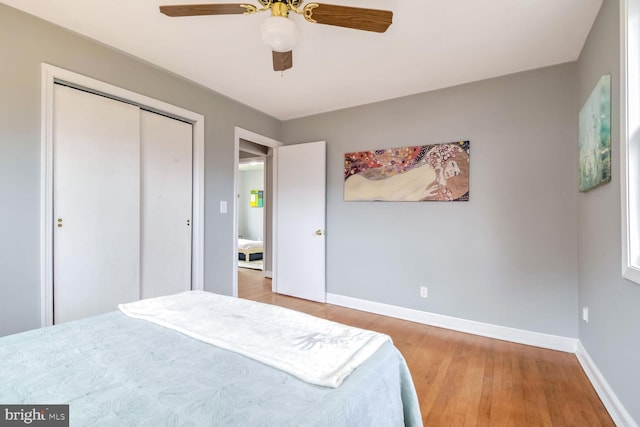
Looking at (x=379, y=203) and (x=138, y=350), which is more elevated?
(x=379, y=203)

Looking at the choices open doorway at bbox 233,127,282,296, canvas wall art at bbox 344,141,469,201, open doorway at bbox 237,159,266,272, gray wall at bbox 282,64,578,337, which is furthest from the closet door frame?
open doorway at bbox 237,159,266,272

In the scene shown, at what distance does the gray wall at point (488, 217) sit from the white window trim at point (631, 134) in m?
1.12

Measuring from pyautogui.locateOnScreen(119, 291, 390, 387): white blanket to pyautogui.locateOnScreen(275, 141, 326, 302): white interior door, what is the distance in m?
2.13

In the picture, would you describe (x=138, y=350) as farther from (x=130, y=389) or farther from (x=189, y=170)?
(x=189, y=170)

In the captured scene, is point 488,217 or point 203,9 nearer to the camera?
point 203,9

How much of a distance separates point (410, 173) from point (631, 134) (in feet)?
5.84

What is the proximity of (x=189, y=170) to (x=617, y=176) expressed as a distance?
332 centimetres

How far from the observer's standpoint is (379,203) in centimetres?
330

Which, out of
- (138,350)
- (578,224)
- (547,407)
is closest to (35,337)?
(138,350)

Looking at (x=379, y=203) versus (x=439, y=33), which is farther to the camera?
(x=379, y=203)

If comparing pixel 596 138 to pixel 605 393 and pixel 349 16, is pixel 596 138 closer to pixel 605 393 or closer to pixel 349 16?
pixel 605 393

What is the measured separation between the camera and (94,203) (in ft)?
7.33

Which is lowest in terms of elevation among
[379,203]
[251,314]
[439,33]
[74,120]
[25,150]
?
[251,314]

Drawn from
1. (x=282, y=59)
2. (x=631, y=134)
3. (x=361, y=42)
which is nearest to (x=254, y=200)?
(x=361, y=42)
